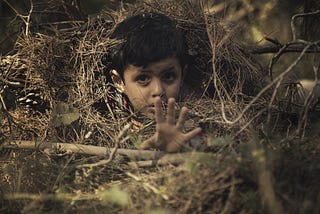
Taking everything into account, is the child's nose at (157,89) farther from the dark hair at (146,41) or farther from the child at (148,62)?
the dark hair at (146,41)

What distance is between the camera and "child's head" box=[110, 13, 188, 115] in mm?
3146

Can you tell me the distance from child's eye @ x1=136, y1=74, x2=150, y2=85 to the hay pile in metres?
0.26

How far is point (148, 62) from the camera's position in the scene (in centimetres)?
316

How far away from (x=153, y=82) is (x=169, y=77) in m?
0.14

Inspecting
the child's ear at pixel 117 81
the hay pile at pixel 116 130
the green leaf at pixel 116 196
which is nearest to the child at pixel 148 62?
the child's ear at pixel 117 81

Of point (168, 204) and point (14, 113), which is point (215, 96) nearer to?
point (14, 113)

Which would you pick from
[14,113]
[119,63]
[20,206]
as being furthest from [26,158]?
[119,63]

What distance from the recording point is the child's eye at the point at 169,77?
320 centimetres

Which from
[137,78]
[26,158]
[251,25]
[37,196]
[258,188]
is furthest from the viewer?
[251,25]

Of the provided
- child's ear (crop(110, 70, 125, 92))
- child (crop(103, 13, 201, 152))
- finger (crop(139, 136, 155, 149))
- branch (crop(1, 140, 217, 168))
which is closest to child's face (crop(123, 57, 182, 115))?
child (crop(103, 13, 201, 152))

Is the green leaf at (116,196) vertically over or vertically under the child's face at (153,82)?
under

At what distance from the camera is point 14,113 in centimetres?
333

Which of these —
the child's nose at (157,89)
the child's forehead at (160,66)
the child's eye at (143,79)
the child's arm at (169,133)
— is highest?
A: the child's forehead at (160,66)

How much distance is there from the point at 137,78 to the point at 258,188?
150cm
